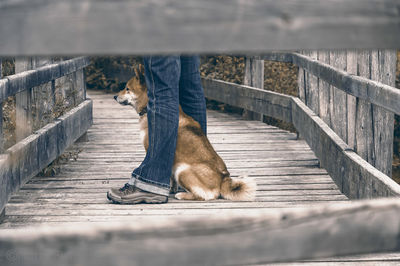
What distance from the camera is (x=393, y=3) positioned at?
1.30 meters

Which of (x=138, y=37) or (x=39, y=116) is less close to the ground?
(x=138, y=37)

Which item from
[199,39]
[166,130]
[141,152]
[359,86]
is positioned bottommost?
[141,152]

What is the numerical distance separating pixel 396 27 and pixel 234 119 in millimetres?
6126

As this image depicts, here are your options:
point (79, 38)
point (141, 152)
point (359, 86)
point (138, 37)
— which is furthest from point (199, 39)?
point (141, 152)

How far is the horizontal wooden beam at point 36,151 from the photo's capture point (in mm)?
3152

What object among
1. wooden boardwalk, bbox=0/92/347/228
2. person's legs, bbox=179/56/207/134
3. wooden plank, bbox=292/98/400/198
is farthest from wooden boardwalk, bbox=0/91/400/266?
person's legs, bbox=179/56/207/134

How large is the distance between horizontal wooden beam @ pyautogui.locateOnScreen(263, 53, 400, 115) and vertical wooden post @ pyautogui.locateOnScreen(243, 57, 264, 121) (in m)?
1.88

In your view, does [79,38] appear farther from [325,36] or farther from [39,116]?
[39,116]

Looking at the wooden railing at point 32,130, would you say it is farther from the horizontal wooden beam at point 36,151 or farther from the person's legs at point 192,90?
the person's legs at point 192,90

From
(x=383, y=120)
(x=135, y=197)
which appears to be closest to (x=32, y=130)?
(x=135, y=197)

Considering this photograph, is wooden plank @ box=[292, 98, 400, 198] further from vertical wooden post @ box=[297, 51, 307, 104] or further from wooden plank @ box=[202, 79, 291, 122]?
wooden plank @ box=[202, 79, 291, 122]

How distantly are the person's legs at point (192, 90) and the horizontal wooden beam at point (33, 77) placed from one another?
995mm

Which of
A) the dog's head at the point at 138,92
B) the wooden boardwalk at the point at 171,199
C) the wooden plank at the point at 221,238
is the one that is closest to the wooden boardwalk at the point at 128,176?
the wooden boardwalk at the point at 171,199

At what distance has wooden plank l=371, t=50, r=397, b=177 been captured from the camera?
3.34m
